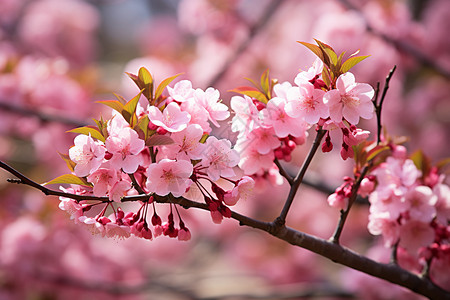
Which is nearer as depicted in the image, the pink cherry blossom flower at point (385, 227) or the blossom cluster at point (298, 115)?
the blossom cluster at point (298, 115)

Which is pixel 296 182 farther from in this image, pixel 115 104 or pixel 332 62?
pixel 115 104

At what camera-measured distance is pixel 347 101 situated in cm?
61

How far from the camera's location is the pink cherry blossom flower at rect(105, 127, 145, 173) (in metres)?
0.58

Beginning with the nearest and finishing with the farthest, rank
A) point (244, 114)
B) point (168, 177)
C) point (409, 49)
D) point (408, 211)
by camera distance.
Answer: point (168, 177) → point (244, 114) → point (408, 211) → point (409, 49)

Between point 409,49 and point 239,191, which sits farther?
point 409,49

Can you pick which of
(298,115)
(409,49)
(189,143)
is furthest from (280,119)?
(409,49)

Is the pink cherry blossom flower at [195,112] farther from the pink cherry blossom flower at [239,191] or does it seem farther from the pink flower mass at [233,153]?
the pink cherry blossom flower at [239,191]

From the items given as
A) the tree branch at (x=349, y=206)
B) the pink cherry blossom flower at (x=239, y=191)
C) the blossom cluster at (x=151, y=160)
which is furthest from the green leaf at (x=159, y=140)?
the tree branch at (x=349, y=206)

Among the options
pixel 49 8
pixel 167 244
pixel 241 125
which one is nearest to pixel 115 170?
pixel 241 125

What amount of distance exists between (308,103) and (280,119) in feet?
0.19

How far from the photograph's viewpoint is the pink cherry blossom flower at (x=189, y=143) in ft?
1.95

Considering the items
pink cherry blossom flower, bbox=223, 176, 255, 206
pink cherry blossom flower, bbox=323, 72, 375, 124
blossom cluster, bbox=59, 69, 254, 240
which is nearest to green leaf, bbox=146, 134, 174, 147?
blossom cluster, bbox=59, 69, 254, 240

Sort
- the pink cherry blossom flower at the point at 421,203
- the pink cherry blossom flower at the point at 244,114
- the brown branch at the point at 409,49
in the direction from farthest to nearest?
1. the brown branch at the point at 409,49
2. the pink cherry blossom flower at the point at 421,203
3. the pink cherry blossom flower at the point at 244,114

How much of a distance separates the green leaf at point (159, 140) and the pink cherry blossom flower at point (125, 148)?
0.02 m
